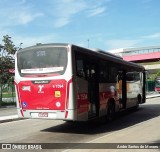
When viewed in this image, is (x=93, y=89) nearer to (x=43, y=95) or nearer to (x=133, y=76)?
(x=43, y=95)

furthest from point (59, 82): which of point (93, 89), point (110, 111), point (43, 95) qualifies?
point (110, 111)

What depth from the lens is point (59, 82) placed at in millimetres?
13109

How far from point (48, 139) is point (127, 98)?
8.66 metres

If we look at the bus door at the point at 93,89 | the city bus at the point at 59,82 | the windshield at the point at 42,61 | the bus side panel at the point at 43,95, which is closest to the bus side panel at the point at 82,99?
the city bus at the point at 59,82

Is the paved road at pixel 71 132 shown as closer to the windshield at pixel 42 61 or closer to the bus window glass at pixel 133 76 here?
the windshield at pixel 42 61

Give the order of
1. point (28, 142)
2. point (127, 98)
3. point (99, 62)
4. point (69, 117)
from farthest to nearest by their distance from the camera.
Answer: point (127, 98) → point (99, 62) → point (69, 117) → point (28, 142)

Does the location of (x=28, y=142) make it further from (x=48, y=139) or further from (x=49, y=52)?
(x=49, y=52)

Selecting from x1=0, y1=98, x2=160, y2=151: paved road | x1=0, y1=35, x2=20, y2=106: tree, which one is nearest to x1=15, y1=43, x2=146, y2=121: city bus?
x1=0, y1=98, x2=160, y2=151: paved road

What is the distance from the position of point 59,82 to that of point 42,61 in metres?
1.06

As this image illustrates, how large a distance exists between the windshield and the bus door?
4.71 ft

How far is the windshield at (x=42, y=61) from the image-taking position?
13.2m

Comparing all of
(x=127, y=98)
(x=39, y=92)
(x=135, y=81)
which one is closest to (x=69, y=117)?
(x=39, y=92)

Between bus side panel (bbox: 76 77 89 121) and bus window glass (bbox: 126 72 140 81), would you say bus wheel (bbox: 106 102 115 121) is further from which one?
bus window glass (bbox: 126 72 140 81)

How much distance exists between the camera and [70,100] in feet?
42.4
